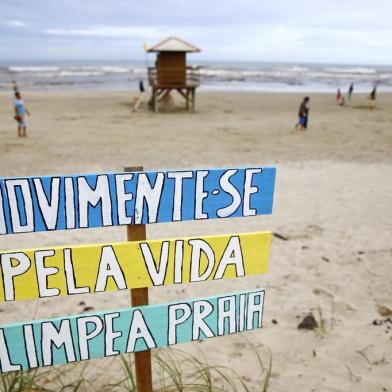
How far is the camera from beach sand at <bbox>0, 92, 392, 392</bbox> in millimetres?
2949

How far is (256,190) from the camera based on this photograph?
179 centimetres

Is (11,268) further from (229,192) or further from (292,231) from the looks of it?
(292,231)

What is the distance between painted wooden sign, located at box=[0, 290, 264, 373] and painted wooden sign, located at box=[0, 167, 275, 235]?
0.43 meters

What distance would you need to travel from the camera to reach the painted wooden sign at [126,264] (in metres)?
1.63

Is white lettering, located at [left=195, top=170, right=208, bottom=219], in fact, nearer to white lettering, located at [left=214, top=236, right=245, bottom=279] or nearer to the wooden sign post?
the wooden sign post

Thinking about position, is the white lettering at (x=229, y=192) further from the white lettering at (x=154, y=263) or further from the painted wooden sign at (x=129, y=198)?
the white lettering at (x=154, y=263)

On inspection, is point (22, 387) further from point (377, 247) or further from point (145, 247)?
point (377, 247)

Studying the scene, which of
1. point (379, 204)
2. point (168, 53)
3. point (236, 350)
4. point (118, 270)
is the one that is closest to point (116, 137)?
point (168, 53)

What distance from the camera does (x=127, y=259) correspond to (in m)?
1.72

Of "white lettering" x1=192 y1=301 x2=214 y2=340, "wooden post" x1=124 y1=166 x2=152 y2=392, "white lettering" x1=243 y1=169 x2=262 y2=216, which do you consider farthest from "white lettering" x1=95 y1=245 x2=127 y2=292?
"white lettering" x1=243 y1=169 x2=262 y2=216

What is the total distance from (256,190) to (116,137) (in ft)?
37.4

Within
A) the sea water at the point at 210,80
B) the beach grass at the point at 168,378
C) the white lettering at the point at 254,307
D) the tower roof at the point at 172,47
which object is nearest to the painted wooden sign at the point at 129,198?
the white lettering at the point at 254,307

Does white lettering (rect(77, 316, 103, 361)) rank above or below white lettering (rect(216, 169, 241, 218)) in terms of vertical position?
below

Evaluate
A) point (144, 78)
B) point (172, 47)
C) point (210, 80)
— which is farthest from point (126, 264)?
point (144, 78)
